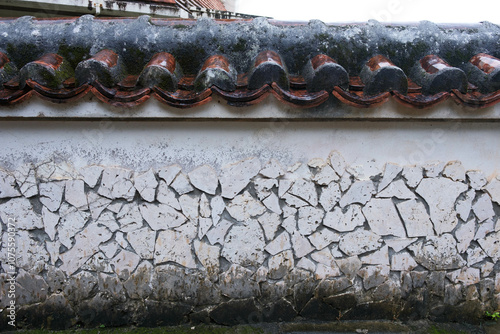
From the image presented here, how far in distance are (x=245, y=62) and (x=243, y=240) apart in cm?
123

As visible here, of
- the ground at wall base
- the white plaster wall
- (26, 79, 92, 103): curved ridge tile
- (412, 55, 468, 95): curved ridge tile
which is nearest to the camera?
(26, 79, 92, 103): curved ridge tile

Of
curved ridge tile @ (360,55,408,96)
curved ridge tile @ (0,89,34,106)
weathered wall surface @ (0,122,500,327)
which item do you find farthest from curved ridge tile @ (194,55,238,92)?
curved ridge tile @ (0,89,34,106)

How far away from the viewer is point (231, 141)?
2.45 metres

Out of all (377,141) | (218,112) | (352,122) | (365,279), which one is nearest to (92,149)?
(218,112)

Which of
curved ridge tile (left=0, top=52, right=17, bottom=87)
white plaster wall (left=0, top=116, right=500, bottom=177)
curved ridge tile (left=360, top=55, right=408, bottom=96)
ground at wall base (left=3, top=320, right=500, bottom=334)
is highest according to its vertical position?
curved ridge tile (left=0, top=52, right=17, bottom=87)

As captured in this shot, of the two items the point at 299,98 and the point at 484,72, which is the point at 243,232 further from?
the point at 484,72

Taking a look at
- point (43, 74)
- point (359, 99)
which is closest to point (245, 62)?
point (359, 99)

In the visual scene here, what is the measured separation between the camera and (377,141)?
2.50 m

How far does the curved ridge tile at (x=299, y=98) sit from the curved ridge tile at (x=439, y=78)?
0.68 metres

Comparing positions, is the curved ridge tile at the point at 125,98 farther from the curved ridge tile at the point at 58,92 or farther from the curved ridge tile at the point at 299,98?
the curved ridge tile at the point at 299,98

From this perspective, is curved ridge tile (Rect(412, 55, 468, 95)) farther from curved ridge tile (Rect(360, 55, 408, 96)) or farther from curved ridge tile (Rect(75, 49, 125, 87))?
curved ridge tile (Rect(75, 49, 125, 87))

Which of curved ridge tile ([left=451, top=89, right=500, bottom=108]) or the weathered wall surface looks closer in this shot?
curved ridge tile ([left=451, top=89, right=500, bottom=108])

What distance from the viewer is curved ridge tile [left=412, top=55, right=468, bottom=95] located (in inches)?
86.0

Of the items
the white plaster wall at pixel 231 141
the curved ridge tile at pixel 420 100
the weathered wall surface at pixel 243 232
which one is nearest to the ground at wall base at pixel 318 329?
the weathered wall surface at pixel 243 232
